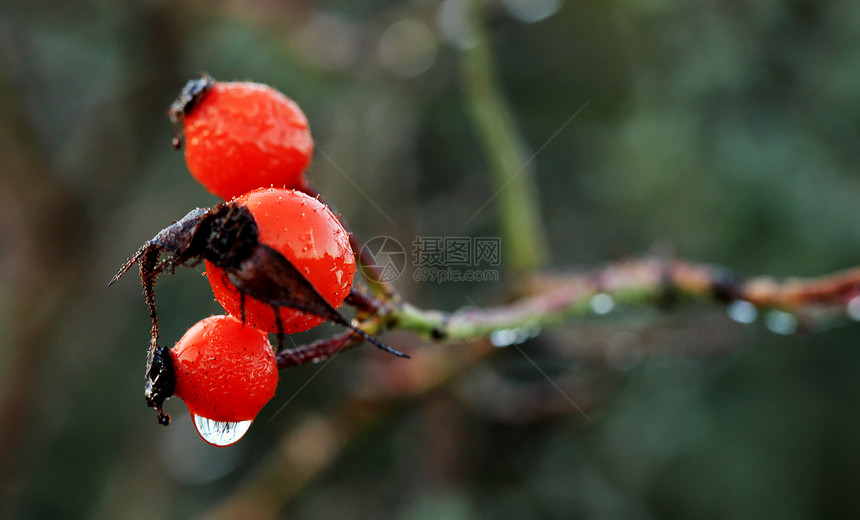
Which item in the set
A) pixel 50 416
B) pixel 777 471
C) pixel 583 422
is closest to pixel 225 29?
pixel 50 416

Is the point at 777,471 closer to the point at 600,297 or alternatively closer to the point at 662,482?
the point at 662,482

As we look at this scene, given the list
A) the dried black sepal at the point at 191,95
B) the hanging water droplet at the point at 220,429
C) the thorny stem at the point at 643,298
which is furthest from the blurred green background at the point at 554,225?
the dried black sepal at the point at 191,95

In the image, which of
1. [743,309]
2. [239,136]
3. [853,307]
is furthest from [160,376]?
[853,307]

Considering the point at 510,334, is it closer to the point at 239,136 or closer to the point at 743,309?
the point at 743,309

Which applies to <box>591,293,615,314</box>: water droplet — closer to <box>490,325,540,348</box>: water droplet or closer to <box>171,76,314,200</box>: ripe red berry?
<box>490,325,540,348</box>: water droplet

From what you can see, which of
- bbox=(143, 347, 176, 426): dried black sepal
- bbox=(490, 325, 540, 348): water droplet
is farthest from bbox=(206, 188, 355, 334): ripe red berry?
bbox=(490, 325, 540, 348): water droplet

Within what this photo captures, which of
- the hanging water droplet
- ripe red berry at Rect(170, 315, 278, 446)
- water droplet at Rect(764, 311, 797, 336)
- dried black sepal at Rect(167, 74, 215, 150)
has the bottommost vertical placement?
water droplet at Rect(764, 311, 797, 336)

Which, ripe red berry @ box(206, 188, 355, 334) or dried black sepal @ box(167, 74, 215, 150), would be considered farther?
dried black sepal @ box(167, 74, 215, 150)
